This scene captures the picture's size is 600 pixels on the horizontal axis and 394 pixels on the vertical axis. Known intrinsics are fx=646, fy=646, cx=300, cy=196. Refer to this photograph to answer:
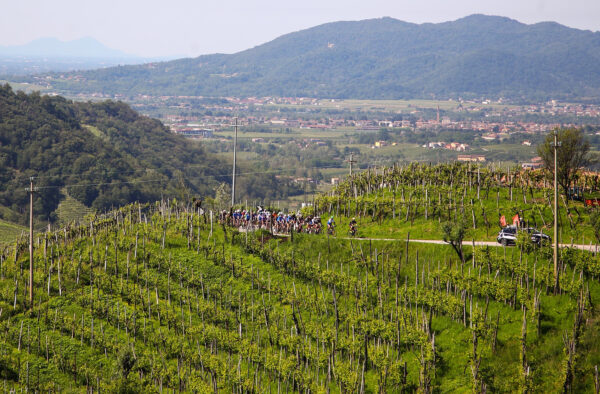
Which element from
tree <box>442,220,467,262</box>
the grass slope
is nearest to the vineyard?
the grass slope

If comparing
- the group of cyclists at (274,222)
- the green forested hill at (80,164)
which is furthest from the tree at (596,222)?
the green forested hill at (80,164)

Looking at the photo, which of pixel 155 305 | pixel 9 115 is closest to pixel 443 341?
pixel 155 305

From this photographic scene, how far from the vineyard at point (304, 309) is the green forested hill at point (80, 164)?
4385 centimetres

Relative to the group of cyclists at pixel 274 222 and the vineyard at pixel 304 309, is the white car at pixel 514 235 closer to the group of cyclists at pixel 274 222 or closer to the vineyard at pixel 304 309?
the vineyard at pixel 304 309

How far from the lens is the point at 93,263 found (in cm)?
3206

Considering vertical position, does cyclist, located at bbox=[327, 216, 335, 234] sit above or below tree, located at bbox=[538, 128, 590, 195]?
below

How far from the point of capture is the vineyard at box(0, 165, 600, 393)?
2408cm

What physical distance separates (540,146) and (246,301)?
2274 cm

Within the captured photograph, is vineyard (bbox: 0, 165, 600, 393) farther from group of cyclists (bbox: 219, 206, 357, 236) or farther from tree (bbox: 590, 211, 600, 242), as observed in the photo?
tree (bbox: 590, 211, 600, 242)

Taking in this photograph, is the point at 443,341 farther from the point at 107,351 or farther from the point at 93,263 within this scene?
the point at 93,263

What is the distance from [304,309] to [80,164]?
74.5 m

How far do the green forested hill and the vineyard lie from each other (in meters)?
43.8

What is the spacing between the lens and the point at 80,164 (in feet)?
314

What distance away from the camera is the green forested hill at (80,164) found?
88.8 m
